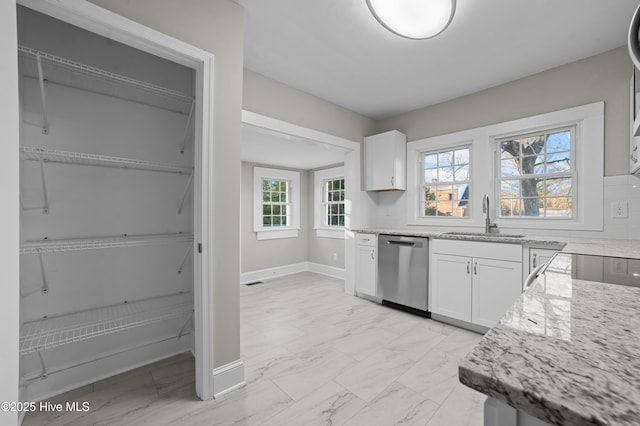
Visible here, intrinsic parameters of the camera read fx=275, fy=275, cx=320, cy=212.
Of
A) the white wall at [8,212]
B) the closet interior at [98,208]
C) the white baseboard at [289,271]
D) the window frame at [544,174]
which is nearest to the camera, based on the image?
the white wall at [8,212]

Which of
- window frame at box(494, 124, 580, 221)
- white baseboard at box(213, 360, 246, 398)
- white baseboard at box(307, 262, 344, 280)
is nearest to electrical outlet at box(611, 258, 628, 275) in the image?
window frame at box(494, 124, 580, 221)

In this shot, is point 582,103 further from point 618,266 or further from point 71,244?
point 71,244

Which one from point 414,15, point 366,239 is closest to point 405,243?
point 366,239

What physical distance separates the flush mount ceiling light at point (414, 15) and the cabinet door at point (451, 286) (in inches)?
80.0

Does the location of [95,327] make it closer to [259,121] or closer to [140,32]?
[140,32]

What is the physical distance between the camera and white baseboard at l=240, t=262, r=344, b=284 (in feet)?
16.4

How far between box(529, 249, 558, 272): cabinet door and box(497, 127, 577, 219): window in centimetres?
71

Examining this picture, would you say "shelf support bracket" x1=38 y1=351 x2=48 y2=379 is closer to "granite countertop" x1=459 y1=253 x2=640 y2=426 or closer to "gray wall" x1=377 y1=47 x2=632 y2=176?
"granite countertop" x1=459 y1=253 x2=640 y2=426

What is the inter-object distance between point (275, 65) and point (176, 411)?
2.77m

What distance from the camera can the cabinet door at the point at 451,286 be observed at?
107 inches

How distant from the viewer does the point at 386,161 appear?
3.67 m

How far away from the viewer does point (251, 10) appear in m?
1.94

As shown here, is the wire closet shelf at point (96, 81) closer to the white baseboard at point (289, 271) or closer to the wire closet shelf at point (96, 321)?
the wire closet shelf at point (96, 321)

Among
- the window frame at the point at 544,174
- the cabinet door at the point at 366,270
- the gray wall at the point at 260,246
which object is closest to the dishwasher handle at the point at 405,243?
the cabinet door at the point at 366,270
